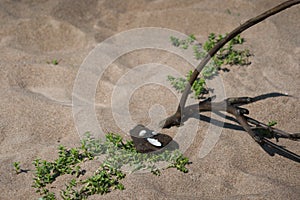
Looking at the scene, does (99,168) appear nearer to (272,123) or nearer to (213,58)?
(272,123)

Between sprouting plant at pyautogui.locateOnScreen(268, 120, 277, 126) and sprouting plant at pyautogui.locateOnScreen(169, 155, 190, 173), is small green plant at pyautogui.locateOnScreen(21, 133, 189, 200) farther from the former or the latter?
sprouting plant at pyautogui.locateOnScreen(268, 120, 277, 126)

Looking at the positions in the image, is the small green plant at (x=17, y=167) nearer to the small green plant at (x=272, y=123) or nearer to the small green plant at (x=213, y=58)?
the small green plant at (x=213, y=58)

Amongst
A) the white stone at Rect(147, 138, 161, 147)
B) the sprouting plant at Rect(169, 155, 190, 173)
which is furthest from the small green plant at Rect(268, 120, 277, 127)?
the white stone at Rect(147, 138, 161, 147)

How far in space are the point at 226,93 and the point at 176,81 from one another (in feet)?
1.62

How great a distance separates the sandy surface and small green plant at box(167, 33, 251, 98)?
0.11 m

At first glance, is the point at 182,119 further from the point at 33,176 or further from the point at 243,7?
the point at 243,7

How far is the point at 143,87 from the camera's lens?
4035 mm

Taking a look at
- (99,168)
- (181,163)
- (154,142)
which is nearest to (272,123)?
(181,163)

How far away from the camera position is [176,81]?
4.06 metres

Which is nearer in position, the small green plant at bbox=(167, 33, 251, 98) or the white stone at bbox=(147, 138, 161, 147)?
the white stone at bbox=(147, 138, 161, 147)

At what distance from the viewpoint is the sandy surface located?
2.98 meters

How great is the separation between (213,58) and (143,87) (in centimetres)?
80

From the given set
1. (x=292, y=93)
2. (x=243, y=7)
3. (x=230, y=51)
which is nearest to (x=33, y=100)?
(x=230, y=51)

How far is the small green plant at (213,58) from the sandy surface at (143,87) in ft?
0.38
